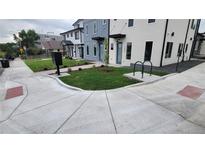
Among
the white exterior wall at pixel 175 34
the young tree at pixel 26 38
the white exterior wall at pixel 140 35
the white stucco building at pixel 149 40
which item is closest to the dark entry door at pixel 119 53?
the white stucco building at pixel 149 40

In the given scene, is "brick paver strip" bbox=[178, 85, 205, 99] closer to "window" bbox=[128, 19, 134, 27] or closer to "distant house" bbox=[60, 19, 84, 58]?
"window" bbox=[128, 19, 134, 27]

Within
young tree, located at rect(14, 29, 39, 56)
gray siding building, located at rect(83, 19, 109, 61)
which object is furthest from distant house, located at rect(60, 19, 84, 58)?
young tree, located at rect(14, 29, 39, 56)

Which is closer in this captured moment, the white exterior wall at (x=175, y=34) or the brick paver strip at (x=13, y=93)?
the brick paver strip at (x=13, y=93)

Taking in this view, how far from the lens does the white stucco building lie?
899cm

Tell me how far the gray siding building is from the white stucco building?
142 centimetres

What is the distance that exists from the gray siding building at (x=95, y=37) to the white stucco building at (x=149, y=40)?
1.42 m

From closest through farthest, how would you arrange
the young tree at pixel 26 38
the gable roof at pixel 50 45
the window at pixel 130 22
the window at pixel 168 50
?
the window at pixel 168 50
the window at pixel 130 22
the gable roof at pixel 50 45
the young tree at pixel 26 38

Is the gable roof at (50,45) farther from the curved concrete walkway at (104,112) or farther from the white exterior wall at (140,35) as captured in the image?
the curved concrete walkway at (104,112)

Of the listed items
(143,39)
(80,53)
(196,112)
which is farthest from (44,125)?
(80,53)

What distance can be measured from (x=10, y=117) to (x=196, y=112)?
5071 millimetres

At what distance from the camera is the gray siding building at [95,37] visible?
1362cm

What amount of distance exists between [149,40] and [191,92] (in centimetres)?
621

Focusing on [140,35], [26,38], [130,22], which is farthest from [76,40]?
[26,38]

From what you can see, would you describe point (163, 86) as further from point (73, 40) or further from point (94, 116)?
point (73, 40)
